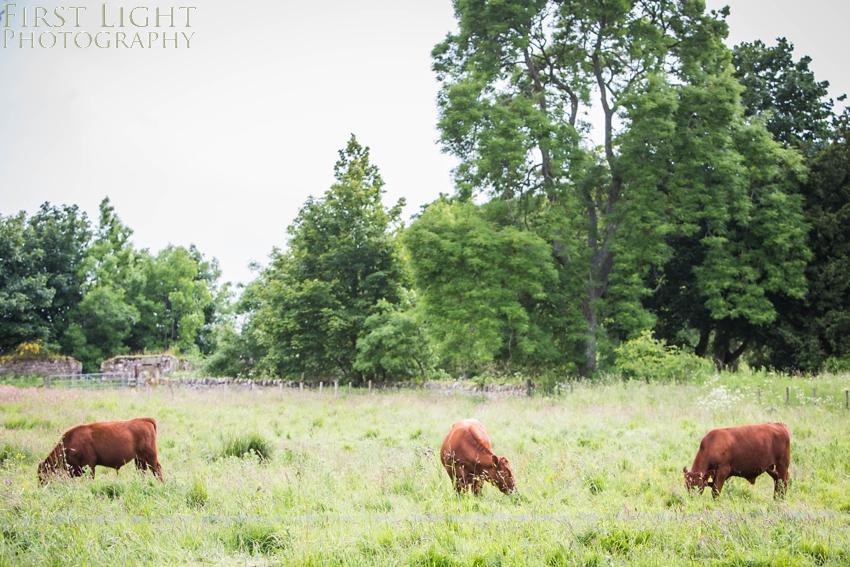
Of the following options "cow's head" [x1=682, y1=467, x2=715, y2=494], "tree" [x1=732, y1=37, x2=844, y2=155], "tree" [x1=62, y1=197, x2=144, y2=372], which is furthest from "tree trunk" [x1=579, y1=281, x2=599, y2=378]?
"tree" [x1=62, y1=197, x2=144, y2=372]

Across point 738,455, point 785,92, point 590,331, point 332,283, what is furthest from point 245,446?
point 785,92

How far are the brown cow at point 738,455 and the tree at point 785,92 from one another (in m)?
25.6

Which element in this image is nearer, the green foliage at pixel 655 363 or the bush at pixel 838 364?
the green foliage at pixel 655 363

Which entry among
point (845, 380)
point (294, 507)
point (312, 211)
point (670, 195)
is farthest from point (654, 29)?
point (294, 507)

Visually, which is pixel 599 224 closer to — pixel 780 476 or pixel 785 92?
pixel 785 92

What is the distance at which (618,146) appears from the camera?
25.7 m

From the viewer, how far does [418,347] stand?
2702 cm

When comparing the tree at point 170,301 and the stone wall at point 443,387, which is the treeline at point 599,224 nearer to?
the stone wall at point 443,387

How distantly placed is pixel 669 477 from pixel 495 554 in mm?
4489

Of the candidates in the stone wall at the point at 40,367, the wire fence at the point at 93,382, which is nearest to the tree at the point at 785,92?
the wire fence at the point at 93,382

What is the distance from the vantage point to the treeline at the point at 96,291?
1521 inches

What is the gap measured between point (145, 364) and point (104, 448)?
31.3 m

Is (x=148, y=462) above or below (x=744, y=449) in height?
below

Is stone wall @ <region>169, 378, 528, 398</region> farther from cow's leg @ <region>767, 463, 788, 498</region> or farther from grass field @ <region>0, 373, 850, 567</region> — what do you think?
cow's leg @ <region>767, 463, 788, 498</region>
